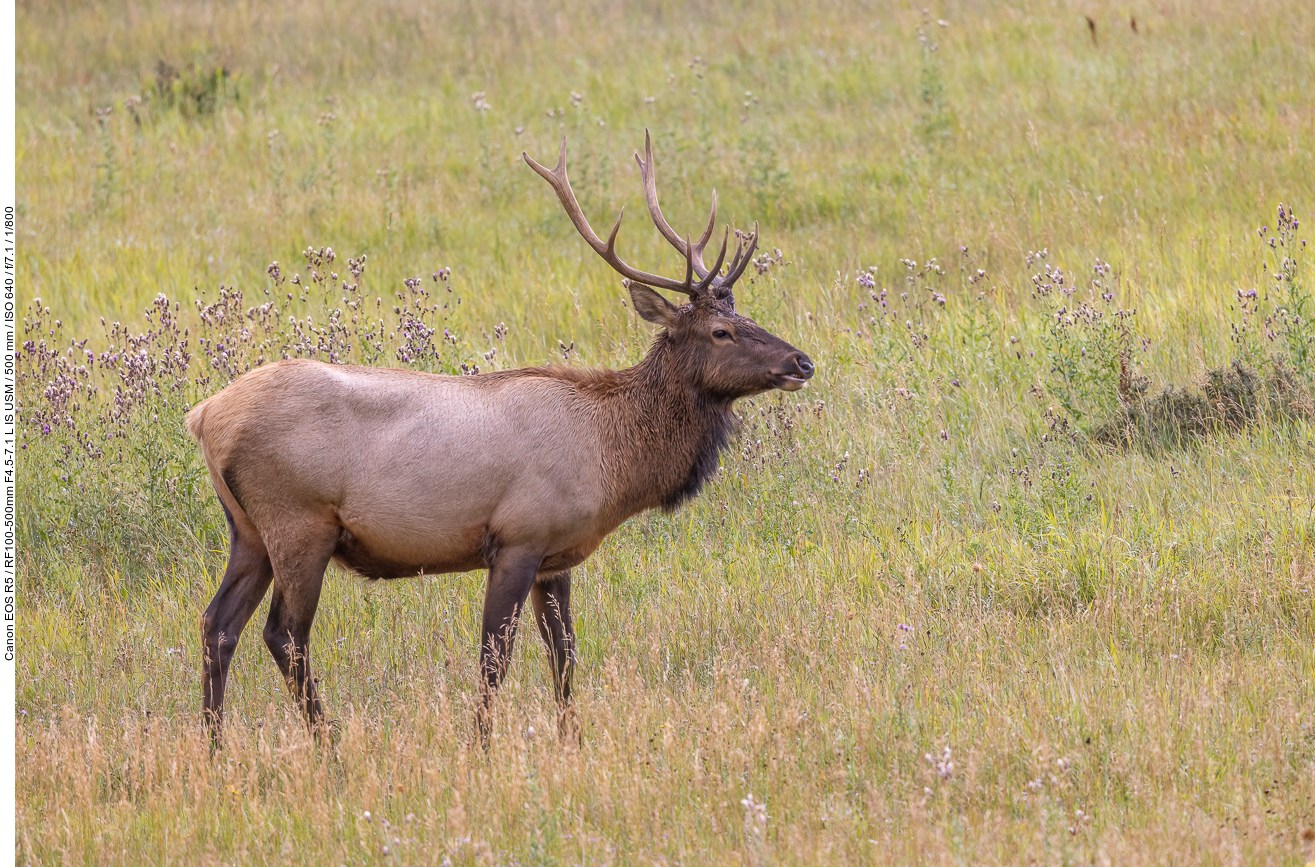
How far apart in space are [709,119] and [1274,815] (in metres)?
11.1

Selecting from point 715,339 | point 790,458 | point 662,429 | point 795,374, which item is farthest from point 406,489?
point 790,458

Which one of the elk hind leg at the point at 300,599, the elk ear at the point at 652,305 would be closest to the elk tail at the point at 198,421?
the elk hind leg at the point at 300,599

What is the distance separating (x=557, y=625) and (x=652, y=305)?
159cm

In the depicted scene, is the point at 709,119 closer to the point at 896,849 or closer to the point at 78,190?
the point at 78,190

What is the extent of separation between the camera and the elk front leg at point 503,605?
18.9 feet

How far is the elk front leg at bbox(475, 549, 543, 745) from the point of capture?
18.9 ft

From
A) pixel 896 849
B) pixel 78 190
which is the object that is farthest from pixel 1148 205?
pixel 78 190

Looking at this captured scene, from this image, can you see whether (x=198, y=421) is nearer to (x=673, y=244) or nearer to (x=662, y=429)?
(x=662, y=429)

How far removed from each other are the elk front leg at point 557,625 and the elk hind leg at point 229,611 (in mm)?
1212

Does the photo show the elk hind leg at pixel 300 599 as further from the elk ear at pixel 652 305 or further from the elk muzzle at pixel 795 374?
the elk muzzle at pixel 795 374

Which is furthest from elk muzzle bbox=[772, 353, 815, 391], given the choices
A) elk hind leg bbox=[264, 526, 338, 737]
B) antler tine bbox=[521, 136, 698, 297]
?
elk hind leg bbox=[264, 526, 338, 737]

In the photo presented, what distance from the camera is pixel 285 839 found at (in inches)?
181

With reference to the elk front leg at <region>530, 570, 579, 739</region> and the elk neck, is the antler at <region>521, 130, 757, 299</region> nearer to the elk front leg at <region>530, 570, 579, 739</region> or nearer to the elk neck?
the elk neck

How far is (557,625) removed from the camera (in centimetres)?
625
